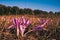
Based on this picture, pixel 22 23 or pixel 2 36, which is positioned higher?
pixel 22 23

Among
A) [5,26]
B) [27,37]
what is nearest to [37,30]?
[27,37]

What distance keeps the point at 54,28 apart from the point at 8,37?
0.36 meters

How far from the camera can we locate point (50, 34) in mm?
1477

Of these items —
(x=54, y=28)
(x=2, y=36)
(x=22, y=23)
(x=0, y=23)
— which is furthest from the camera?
(x=0, y=23)

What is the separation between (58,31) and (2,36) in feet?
1.30

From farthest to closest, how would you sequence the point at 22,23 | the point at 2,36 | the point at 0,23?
the point at 0,23
the point at 2,36
the point at 22,23

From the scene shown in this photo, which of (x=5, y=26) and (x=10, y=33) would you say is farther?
(x=5, y=26)

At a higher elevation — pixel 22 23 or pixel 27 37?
pixel 22 23

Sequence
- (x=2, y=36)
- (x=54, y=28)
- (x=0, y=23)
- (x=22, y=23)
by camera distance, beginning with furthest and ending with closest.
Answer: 1. (x=0, y=23)
2. (x=54, y=28)
3. (x=2, y=36)
4. (x=22, y=23)

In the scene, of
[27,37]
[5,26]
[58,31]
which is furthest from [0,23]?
[58,31]

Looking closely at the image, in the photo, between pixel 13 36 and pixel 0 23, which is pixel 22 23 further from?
pixel 0 23

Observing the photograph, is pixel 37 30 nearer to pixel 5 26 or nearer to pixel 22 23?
pixel 22 23

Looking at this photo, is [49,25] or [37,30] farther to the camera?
[49,25]

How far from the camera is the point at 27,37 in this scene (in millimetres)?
1425
